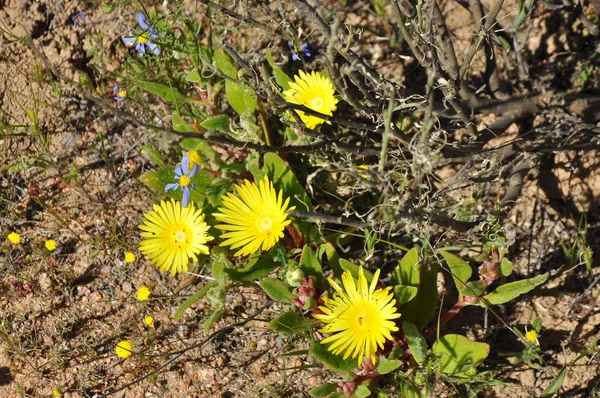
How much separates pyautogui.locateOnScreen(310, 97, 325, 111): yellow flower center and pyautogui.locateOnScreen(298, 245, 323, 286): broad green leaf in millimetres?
775

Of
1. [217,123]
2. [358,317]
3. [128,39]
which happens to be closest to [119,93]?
[128,39]

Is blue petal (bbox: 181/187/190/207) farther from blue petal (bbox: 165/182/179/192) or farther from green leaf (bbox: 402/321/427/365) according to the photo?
green leaf (bbox: 402/321/427/365)

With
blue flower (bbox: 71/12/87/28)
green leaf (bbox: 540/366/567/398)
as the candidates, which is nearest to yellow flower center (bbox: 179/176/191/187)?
blue flower (bbox: 71/12/87/28)

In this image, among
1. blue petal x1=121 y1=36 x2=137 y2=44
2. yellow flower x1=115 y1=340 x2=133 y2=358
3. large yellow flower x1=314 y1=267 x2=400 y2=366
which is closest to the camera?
large yellow flower x1=314 y1=267 x2=400 y2=366

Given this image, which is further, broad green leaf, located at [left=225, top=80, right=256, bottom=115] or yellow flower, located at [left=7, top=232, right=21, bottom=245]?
yellow flower, located at [left=7, top=232, right=21, bottom=245]

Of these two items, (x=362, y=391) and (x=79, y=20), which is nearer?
(x=362, y=391)

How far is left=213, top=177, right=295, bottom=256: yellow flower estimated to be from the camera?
8.77ft

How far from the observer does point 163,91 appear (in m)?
3.19

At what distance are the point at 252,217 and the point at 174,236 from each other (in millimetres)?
389

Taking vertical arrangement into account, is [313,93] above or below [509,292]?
above

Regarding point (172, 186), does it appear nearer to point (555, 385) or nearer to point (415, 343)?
point (415, 343)

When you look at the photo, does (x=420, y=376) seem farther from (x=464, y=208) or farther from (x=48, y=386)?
(x=48, y=386)

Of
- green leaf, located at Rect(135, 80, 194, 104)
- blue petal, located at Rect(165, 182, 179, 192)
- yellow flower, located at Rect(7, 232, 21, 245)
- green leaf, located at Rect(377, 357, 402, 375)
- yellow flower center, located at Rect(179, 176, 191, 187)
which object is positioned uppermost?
green leaf, located at Rect(135, 80, 194, 104)

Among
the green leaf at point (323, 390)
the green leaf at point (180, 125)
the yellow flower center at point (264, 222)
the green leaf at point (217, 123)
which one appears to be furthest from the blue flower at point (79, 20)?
the green leaf at point (323, 390)
